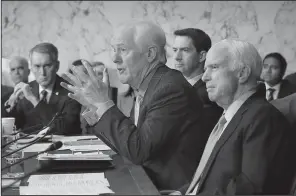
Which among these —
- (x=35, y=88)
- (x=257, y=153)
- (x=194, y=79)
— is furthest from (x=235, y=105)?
(x=35, y=88)

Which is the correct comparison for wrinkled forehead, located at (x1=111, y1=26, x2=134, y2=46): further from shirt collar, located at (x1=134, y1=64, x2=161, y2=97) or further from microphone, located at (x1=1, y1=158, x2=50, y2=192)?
microphone, located at (x1=1, y1=158, x2=50, y2=192)

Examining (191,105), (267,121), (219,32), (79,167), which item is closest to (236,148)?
(267,121)

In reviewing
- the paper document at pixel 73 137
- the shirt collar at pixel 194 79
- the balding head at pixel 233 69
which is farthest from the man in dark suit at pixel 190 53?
the balding head at pixel 233 69

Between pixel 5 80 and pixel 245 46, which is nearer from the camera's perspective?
pixel 245 46

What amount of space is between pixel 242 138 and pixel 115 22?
129 inches

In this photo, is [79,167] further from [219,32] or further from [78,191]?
[219,32]

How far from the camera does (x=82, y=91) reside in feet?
4.57

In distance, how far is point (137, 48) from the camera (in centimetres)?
162

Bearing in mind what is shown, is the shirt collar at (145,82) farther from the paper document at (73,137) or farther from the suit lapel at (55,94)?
the suit lapel at (55,94)

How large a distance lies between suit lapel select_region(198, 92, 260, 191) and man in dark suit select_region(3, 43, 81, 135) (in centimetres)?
145

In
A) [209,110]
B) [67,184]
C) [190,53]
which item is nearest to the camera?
[67,184]

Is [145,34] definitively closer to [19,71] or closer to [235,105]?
[235,105]

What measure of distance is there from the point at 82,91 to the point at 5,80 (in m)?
2.87

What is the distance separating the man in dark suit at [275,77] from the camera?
3213 millimetres
